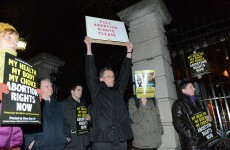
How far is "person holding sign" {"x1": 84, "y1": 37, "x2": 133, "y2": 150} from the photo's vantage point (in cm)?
329

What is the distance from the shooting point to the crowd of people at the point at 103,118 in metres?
2.66

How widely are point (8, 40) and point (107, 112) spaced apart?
1.79 meters

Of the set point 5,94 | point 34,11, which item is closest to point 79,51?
point 34,11

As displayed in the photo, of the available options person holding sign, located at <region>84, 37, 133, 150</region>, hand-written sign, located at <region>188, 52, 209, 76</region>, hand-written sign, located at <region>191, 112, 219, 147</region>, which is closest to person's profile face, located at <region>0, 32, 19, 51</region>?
person holding sign, located at <region>84, 37, 133, 150</region>

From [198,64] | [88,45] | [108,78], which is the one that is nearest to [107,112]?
[108,78]

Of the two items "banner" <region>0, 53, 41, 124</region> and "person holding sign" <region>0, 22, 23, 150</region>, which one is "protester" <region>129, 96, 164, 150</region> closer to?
"banner" <region>0, 53, 41, 124</region>

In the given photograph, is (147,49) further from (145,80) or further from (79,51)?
(79,51)

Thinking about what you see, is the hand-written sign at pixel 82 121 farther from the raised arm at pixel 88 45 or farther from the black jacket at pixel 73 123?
the raised arm at pixel 88 45

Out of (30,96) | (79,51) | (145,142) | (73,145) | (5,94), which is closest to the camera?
(5,94)

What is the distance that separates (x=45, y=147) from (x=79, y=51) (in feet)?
32.9

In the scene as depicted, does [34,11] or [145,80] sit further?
[34,11]

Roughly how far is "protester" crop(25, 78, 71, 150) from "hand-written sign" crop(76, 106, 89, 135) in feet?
1.59

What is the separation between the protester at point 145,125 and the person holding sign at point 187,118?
39 cm

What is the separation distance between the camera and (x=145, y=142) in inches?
162
